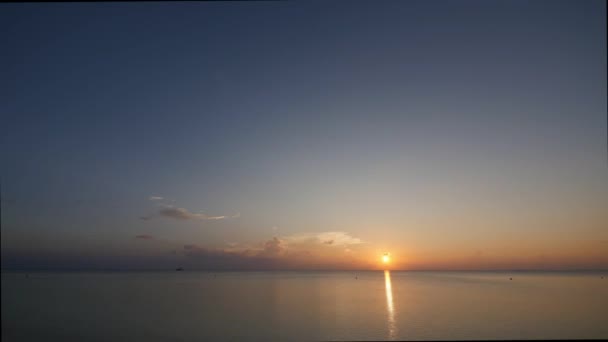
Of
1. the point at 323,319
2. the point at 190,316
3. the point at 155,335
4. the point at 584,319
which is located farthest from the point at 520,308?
the point at 155,335

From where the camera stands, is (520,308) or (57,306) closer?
(57,306)

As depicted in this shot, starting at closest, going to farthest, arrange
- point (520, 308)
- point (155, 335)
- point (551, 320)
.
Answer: point (155, 335), point (551, 320), point (520, 308)

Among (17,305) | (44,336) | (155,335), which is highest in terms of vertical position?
(17,305)

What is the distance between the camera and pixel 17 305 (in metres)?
2.03

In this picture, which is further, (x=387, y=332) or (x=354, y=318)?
(x=354, y=318)

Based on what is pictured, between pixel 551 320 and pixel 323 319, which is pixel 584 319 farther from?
pixel 323 319


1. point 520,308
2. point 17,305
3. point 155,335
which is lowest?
point 520,308

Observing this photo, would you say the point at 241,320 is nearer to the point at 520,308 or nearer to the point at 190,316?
the point at 190,316

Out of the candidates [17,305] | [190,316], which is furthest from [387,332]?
[17,305]

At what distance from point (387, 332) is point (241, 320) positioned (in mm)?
5173

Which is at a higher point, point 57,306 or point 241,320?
point 57,306

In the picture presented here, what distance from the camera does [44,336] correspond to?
2.54 m

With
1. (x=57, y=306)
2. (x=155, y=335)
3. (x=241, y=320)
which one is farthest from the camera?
(x=241, y=320)

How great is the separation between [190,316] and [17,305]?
11308 mm
